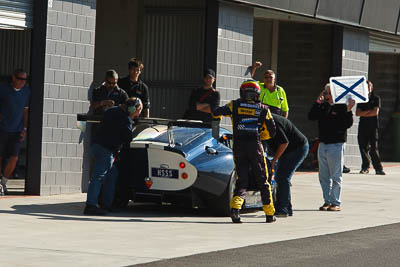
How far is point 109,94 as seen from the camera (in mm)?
14633

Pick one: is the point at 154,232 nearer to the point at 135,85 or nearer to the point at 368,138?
the point at 135,85

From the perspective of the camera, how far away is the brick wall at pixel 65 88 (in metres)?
14.7

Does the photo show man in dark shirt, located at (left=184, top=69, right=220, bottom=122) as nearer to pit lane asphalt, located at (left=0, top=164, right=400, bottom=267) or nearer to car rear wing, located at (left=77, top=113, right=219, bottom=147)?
pit lane asphalt, located at (left=0, top=164, right=400, bottom=267)

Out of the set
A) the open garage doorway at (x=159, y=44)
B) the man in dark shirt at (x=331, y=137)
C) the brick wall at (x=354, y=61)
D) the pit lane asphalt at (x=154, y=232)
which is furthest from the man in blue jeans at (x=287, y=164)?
the brick wall at (x=354, y=61)

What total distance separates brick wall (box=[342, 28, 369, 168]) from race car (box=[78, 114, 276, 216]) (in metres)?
9.62

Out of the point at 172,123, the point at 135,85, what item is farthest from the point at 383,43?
the point at 172,123

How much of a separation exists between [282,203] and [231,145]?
3.32 feet

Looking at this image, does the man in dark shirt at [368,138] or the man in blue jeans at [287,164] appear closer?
the man in blue jeans at [287,164]

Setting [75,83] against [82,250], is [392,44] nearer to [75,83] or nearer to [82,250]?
[75,83]

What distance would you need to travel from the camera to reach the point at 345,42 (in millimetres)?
21953

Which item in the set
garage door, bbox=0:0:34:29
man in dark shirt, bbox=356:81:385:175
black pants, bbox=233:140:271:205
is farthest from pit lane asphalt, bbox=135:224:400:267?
man in dark shirt, bbox=356:81:385:175

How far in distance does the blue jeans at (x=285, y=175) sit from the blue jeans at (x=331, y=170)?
91 cm

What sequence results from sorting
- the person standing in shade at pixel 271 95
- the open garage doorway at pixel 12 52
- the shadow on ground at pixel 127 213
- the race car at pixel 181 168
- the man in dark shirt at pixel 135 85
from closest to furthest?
the shadow on ground at pixel 127 213
the race car at pixel 181 168
the man in dark shirt at pixel 135 85
the person standing in shade at pixel 271 95
the open garage doorway at pixel 12 52

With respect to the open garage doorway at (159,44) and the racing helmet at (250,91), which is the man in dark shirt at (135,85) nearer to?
the racing helmet at (250,91)
